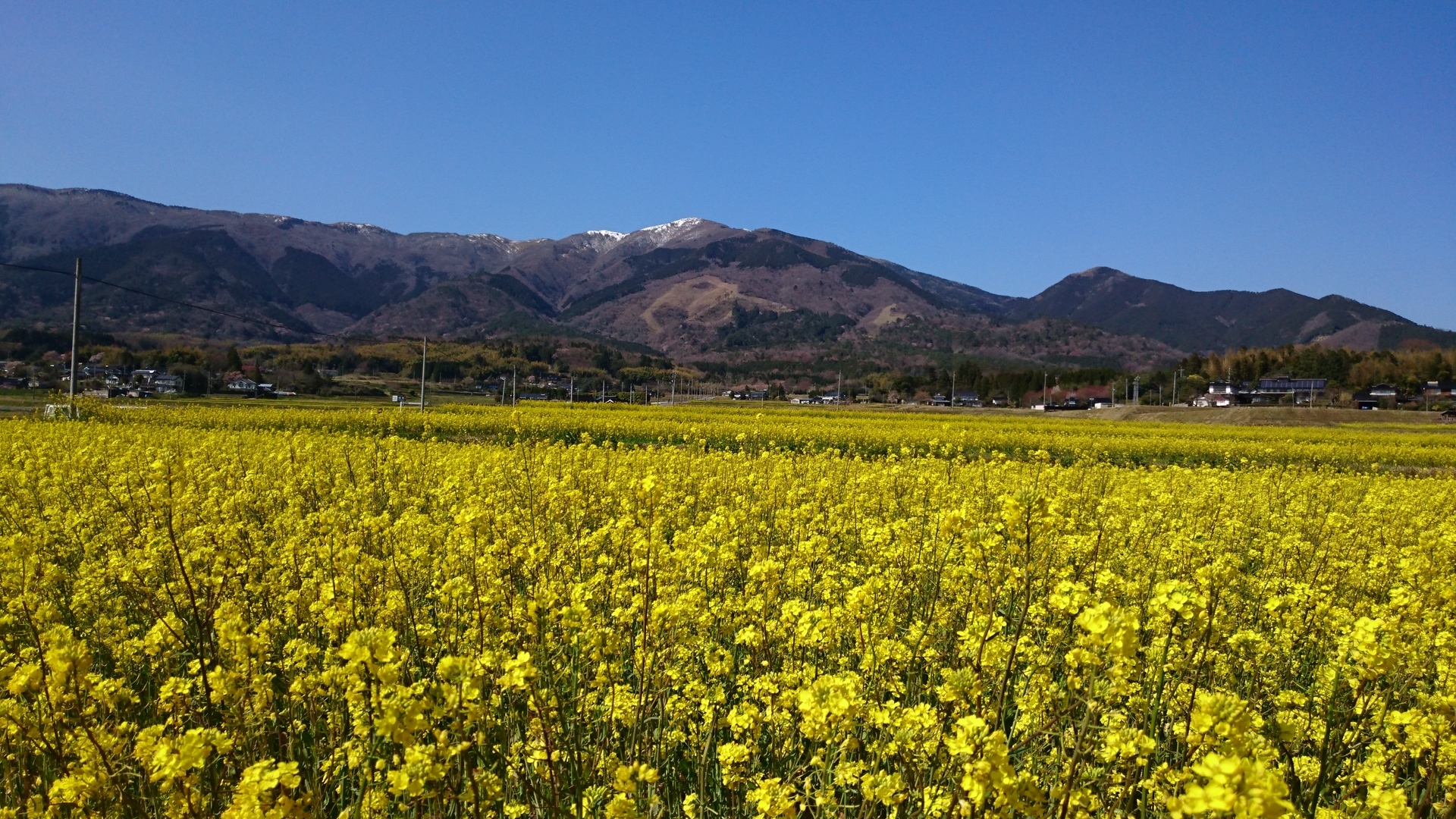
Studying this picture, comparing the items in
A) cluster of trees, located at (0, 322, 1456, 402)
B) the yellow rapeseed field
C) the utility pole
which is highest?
cluster of trees, located at (0, 322, 1456, 402)

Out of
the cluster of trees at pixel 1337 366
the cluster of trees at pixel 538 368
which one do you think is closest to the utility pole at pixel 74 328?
the cluster of trees at pixel 538 368

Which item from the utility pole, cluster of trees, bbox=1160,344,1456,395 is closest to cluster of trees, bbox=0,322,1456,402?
cluster of trees, bbox=1160,344,1456,395

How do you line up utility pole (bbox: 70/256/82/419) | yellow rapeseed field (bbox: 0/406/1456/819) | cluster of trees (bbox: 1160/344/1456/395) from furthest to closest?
1. cluster of trees (bbox: 1160/344/1456/395)
2. utility pole (bbox: 70/256/82/419)
3. yellow rapeseed field (bbox: 0/406/1456/819)

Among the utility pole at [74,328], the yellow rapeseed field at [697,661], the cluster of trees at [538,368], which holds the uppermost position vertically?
the cluster of trees at [538,368]

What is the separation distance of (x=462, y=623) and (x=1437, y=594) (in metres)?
6.46

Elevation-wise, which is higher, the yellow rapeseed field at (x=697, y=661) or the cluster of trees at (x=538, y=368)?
the cluster of trees at (x=538, y=368)

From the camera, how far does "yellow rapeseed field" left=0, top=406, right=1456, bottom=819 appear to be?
2.37 metres

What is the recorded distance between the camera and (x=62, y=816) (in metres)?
2.92

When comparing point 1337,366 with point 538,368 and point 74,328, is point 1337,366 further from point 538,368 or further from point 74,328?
point 74,328

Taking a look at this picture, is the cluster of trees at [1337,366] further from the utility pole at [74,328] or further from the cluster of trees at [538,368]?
the utility pole at [74,328]

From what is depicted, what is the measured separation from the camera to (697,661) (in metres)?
4.25

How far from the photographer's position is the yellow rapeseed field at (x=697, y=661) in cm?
237

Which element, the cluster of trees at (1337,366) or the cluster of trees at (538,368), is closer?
the cluster of trees at (538,368)

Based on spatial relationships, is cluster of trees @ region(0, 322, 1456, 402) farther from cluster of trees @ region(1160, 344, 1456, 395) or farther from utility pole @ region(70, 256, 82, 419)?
utility pole @ region(70, 256, 82, 419)
